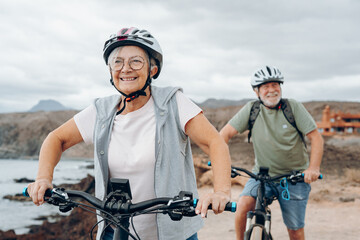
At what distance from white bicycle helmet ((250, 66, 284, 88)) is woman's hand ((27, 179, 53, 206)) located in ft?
10.0

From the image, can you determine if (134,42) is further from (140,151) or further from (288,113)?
(288,113)

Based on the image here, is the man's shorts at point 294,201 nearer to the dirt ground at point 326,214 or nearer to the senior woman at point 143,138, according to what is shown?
the senior woman at point 143,138

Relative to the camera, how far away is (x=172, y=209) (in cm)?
195

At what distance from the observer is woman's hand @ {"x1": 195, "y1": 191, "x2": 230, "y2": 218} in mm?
1936

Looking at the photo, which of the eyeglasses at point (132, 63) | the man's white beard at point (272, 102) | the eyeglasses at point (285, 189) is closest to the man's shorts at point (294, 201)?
the eyeglasses at point (285, 189)

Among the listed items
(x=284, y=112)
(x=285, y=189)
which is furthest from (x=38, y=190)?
(x=284, y=112)

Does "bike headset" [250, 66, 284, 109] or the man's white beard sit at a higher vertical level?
"bike headset" [250, 66, 284, 109]

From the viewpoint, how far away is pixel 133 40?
99.0 inches

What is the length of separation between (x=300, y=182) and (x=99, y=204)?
2.78 m

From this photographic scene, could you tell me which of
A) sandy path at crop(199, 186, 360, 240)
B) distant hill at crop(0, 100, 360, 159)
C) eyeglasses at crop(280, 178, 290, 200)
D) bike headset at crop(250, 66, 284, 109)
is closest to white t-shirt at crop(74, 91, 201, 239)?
eyeglasses at crop(280, 178, 290, 200)

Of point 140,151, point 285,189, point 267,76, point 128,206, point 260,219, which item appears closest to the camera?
point 128,206

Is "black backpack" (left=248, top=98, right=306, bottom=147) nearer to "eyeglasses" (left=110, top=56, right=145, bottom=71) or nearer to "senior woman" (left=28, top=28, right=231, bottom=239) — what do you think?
"senior woman" (left=28, top=28, right=231, bottom=239)

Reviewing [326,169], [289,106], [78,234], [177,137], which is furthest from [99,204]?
[326,169]

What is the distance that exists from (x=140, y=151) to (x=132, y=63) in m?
0.64
